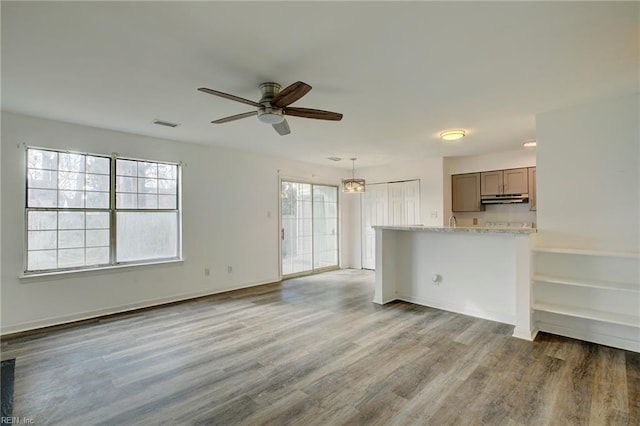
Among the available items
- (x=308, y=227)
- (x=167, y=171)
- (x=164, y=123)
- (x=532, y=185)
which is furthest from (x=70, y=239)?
(x=532, y=185)

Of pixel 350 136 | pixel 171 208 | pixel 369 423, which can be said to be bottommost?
pixel 369 423

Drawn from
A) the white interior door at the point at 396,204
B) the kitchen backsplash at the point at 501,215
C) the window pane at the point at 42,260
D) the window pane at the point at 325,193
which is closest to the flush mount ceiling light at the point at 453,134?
the kitchen backsplash at the point at 501,215

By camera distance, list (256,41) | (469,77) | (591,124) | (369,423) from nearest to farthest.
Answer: (369,423) < (256,41) < (469,77) < (591,124)

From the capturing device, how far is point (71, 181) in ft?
13.2

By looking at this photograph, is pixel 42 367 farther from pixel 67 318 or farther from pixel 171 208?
pixel 171 208

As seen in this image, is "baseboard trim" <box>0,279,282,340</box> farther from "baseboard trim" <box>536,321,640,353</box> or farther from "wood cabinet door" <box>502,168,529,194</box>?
"wood cabinet door" <box>502,168,529,194</box>

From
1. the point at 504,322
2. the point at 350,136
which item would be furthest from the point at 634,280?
the point at 350,136

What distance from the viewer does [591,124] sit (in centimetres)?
332

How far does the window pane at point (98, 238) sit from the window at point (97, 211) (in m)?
0.01

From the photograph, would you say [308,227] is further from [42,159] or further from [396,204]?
[42,159]

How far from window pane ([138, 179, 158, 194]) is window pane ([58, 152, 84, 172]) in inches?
28.8

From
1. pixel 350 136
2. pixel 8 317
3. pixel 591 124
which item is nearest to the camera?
pixel 591 124

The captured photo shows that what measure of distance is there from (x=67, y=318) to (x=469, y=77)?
5.32 meters

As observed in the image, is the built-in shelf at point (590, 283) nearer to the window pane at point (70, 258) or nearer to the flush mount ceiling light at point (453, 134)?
the flush mount ceiling light at point (453, 134)
